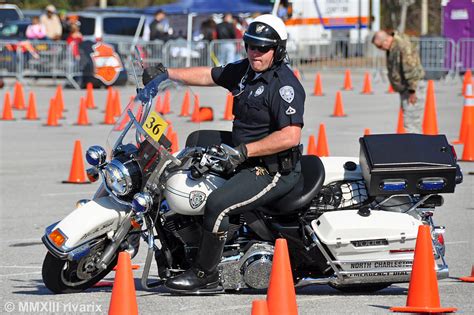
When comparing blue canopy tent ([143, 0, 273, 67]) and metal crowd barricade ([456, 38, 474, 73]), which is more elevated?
blue canopy tent ([143, 0, 273, 67])

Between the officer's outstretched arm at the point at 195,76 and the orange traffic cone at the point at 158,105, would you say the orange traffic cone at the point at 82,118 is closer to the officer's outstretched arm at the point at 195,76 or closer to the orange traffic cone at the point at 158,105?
the officer's outstretched arm at the point at 195,76

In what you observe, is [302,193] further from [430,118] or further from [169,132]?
[430,118]

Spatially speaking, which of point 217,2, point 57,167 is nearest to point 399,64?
point 57,167

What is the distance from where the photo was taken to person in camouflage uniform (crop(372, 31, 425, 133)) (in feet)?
50.2

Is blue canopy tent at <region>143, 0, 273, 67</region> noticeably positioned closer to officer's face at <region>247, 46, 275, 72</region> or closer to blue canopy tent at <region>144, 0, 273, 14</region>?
blue canopy tent at <region>144, 0, 273, 14</region>

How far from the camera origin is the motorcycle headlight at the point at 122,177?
291 inches

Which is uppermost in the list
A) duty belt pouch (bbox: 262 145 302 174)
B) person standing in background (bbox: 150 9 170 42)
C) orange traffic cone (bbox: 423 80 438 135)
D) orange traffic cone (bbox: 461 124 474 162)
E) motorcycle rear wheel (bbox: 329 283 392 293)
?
person standing in background (bbox: 150 9 170 42)

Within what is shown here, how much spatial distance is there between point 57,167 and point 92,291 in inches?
298

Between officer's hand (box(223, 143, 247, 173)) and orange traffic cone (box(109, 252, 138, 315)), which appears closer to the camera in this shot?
orange traffic cone (box(109, 252, 138, 315))

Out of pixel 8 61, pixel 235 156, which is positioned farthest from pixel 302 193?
pixel 8 61

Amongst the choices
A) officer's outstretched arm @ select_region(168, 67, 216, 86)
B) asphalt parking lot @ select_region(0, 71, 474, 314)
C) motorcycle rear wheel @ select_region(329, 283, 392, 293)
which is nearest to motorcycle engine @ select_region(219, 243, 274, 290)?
asphalt parking lot @ select_region(0, 71, 474, 314)

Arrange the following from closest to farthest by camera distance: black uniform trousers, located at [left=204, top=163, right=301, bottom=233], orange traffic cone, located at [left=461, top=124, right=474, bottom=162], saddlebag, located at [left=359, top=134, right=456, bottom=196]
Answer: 1. black uniform trousers, located at [left=204, top=163, right=301, bottom=233]
2. saddlebag, located at [left=359, top=134, right=456, bottom=196]
3. orange traffic cone, located at [left=461, top=124, right=474, bottom=162]

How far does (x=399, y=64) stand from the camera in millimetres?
15367

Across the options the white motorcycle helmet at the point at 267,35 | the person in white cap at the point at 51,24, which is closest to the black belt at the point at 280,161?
the white motorcycle helmet at the point at 267,35
